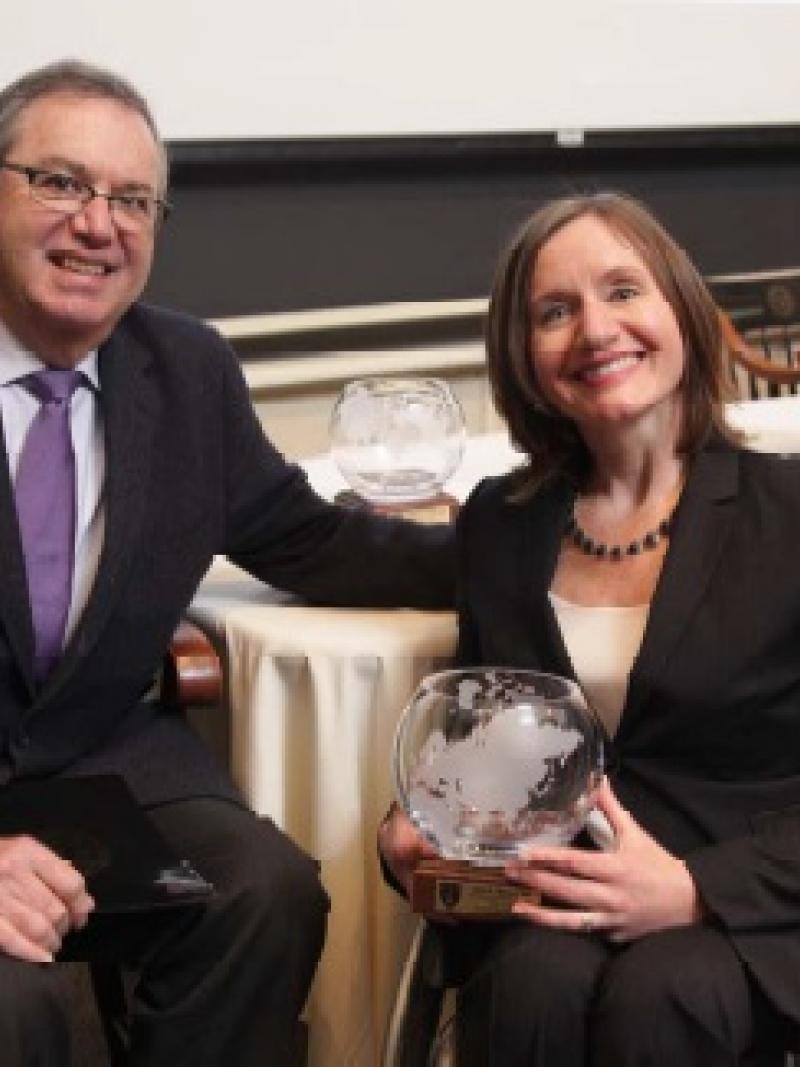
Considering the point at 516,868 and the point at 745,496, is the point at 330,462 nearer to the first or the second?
the point at 745,496

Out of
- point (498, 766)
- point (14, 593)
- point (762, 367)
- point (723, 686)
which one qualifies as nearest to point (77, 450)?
point (14, 593)

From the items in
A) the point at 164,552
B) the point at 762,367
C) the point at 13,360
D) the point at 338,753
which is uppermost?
the point at 13,360

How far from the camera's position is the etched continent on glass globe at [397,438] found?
2385mm

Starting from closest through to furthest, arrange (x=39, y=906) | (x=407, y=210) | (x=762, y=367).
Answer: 1. (x=39, y=906)
2. (x=762, y=367)
3. (x=407, y=210)

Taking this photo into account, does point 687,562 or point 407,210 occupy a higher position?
point 407,210

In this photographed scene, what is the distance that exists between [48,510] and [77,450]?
87mm

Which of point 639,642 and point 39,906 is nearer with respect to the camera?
point 39,906

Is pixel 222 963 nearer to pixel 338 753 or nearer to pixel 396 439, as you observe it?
pixel 338 753

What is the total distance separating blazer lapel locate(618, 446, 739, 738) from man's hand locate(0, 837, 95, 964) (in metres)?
0.56

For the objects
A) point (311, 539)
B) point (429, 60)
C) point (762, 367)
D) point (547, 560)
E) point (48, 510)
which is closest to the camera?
point (547, 560)

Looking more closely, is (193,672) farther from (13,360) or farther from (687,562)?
(687,562)

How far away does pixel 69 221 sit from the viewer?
6.10ft

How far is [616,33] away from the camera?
13.5 ft

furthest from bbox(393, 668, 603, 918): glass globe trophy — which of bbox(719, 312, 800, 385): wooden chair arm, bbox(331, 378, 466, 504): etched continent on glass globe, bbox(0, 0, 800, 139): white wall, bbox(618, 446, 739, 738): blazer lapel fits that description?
bbox(0, 0, 800, 139): white wall
